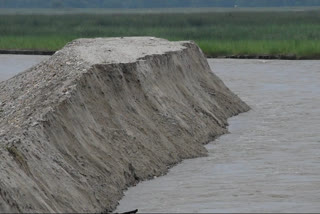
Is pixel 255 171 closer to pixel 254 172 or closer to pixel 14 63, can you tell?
pixel 254 172

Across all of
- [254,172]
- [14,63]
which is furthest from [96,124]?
[14,63]

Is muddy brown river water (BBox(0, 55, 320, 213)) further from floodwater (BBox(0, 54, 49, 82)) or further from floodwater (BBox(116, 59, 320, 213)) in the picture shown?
floodwater (BBox(0, 54, 49, 82))

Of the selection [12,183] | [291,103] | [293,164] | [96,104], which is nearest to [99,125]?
[96,104]

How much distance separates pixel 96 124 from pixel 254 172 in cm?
190

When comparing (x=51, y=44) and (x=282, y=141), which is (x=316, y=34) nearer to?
(x=51, y=44)

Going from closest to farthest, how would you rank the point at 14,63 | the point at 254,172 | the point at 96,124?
the point at 96,124, the point at 254,172, the point at 14,63

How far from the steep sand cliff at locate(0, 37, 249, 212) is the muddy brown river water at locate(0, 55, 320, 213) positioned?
292 millimetres

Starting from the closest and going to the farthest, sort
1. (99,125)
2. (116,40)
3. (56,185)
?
1. (56,185)
2. (99,125)
3. (116,40)

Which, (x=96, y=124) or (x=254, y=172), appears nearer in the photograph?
(x=96, y=124)

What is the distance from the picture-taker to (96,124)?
12.9 metres

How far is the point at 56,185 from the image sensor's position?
10.4 meters

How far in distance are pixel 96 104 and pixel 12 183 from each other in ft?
12.6

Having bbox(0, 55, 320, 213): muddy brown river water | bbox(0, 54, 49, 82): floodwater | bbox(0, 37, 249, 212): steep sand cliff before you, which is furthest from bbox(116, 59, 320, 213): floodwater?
bbox(0, 54, 49, 82): floodwater

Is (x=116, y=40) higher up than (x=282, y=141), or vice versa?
(x=116, y=40)
